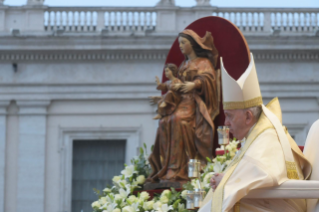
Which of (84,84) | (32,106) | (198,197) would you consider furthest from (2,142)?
(198,197)

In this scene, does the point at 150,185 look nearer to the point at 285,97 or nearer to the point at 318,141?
the point at 318,141

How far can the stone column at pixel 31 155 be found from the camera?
1375cm

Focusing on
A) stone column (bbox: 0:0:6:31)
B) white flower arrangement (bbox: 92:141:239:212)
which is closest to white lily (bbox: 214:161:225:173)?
white flower arrangement (bbox: 92:141:239:212)

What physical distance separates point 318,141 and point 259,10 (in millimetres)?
11293

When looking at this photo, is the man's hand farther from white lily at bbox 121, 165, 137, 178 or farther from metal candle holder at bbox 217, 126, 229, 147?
white lily at bbox 121, 165, 137, 178

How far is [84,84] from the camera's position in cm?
1431

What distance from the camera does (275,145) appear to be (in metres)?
3.75

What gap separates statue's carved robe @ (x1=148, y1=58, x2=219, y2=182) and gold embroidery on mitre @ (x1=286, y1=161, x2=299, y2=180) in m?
2.87

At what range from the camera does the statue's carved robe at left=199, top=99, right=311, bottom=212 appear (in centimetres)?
359

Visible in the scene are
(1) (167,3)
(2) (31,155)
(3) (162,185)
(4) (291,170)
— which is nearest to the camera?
(4) (291,170)

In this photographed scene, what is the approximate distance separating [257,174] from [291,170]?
0.24m

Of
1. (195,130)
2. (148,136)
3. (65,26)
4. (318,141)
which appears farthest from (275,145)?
(65,26)

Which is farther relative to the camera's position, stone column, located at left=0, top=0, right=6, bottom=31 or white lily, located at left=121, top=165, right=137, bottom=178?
stone column, located at left=0, top=0, right=6, bottom=31

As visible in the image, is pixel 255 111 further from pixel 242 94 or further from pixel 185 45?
pixel 185 45
